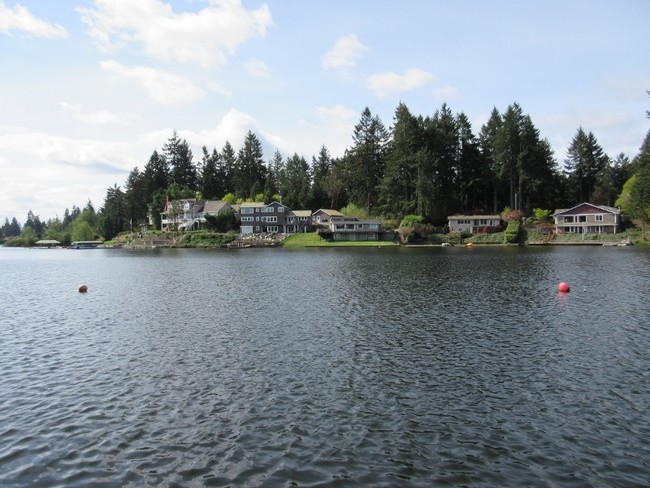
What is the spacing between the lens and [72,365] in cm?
2056

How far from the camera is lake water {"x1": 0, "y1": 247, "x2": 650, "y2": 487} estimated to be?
11.6m

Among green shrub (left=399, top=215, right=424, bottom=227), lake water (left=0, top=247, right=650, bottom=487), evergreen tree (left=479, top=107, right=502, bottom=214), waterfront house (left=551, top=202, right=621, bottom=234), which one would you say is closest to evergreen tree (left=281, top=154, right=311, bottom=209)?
green shrub (left=399, top=215, right=424, bottom=227)

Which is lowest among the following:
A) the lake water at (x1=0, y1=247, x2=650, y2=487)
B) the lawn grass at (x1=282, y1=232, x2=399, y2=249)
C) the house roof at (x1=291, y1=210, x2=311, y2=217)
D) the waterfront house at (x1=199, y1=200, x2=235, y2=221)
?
the lake water at (x1=0, y1=247, x2=650, y2=487)

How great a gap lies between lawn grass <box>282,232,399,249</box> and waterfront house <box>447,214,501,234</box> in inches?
656

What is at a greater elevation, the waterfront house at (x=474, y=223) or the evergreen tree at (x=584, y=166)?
the evergreen tree at (x=584, y=166)

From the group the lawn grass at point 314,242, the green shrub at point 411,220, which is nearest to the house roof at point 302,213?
the lawn grass at point 314,242

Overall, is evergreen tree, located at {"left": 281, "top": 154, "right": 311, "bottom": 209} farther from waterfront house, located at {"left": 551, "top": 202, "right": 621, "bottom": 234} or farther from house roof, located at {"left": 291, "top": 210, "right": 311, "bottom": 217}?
waterfront house, located at {"left": 551, "top": 202, "right": 621, "bottom": 234}

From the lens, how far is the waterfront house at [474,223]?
381ft

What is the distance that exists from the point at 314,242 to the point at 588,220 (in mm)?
68636

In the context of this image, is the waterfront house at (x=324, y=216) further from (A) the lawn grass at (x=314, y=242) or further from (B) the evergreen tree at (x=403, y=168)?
(B) the evergreen tree at (x=403, y=168)

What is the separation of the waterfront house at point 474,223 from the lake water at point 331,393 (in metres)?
82.7

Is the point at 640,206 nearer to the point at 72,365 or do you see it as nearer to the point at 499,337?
the point at 499,337

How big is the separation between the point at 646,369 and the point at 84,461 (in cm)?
2085

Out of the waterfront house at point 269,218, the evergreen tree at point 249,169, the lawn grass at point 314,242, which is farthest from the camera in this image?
the evergreen tree at point 249,169
